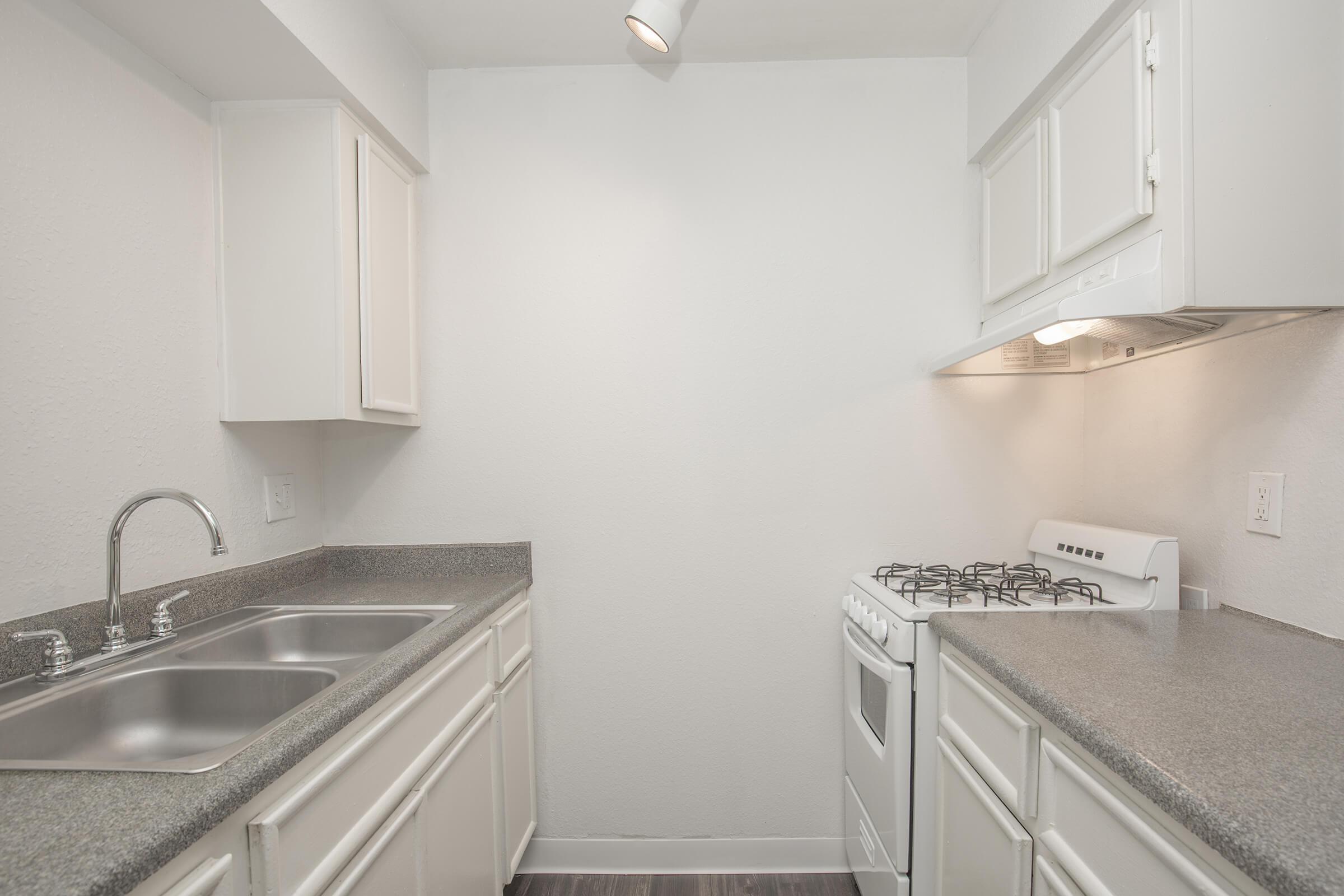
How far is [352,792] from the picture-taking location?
38.8 inches

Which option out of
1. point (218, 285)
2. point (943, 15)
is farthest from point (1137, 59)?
point (218, 285)

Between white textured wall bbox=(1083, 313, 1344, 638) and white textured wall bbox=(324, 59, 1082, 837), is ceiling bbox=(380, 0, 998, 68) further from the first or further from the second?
white textured wall bbox=(1083, 313, 1344, 638)

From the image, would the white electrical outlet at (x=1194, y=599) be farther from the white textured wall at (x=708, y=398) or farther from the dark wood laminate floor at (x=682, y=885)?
the dark wood laminate floor at (x=682, y=885)

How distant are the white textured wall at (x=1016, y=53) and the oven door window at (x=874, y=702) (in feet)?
5.21

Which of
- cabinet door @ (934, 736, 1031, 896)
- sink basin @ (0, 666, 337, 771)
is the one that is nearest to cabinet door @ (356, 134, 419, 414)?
sink basin @ (0, 666, 337, 771)

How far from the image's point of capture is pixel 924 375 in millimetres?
2012

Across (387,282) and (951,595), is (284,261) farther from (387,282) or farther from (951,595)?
(951,595)

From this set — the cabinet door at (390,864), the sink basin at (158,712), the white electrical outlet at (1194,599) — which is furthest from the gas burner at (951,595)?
the sink basin at (158,712)

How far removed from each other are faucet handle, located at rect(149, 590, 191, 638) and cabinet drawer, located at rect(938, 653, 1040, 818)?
1.63 meters

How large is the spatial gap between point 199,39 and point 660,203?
120cm

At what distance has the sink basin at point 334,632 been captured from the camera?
1.52m

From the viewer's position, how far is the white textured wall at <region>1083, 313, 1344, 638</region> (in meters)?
1.22

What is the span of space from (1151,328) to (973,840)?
1.20 metres

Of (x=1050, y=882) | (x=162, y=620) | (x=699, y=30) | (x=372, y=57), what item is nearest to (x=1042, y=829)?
(x=1050, y=882)
